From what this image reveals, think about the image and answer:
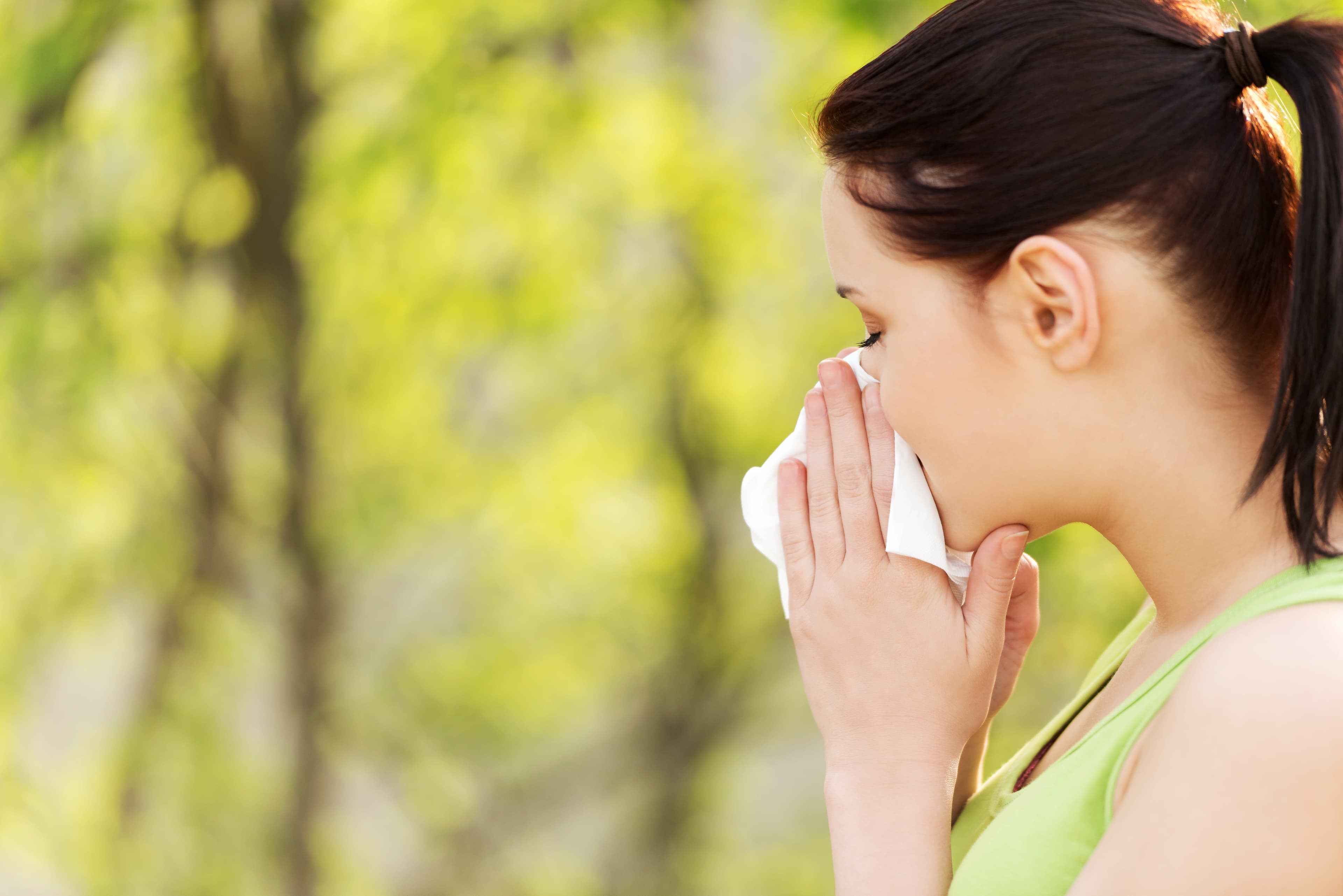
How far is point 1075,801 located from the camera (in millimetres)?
946

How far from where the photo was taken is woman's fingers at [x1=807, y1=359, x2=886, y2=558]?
1.20m

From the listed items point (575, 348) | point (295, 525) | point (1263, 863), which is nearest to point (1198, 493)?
point (1263, 863)

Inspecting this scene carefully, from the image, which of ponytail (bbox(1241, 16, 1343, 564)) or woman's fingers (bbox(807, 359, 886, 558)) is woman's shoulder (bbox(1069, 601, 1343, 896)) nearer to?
ponytail (bbox(1241, 16, 1343, 564))

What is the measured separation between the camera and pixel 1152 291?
94 cm

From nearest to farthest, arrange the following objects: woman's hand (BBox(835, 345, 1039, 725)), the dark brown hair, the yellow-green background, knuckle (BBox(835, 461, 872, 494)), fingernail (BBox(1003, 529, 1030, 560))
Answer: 1. the dark brown hair
2. fingernail (BBox(1003, 529, 1030, 560))
3. knuckle (BBox(835, 461, 872, 494))
4. woman's hand (BBox(835, 345, 1039, 725))
5. the yellow-green background

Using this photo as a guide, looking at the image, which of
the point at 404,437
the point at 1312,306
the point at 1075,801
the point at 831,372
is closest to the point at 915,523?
the point at 831,372

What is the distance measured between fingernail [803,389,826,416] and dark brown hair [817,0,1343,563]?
31 centimetres

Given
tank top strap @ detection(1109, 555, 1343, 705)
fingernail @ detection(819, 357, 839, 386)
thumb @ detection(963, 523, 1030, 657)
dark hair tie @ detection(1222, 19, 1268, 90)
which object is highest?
dark hair tie @ detection(1222, 19, 1268, 90)

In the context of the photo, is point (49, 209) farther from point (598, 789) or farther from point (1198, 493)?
point (1198, 493)

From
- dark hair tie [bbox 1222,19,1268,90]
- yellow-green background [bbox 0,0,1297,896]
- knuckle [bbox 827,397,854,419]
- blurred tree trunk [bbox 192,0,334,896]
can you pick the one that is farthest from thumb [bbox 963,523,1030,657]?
blurred tree trunk [bbox 192,0,334,896]

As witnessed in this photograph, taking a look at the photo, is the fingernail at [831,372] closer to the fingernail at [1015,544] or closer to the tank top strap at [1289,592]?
the fingernail at [1015,544]

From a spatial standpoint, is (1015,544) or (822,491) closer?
(1015,544)

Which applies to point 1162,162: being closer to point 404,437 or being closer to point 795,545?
point 795,545

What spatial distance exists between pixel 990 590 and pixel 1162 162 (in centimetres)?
43
